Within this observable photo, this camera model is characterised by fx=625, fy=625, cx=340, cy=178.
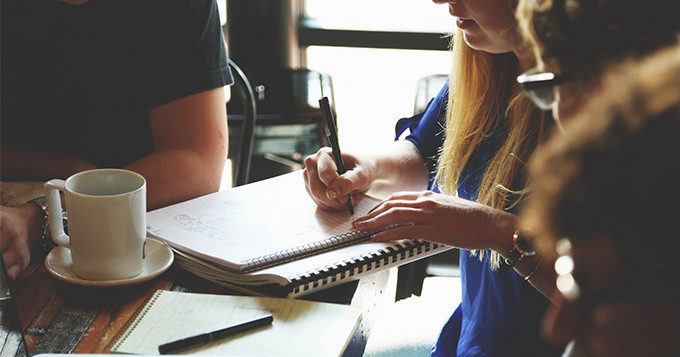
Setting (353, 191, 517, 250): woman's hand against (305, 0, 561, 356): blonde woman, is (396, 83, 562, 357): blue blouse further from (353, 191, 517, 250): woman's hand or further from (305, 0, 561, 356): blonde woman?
(353, 191, 517, 250): woman's hand

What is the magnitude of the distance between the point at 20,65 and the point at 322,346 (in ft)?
3.11

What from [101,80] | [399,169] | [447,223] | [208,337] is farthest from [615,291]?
[101,80]

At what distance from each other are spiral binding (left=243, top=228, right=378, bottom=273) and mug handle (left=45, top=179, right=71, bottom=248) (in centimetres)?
26

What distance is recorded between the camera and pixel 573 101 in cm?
49

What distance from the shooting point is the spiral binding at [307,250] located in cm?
87

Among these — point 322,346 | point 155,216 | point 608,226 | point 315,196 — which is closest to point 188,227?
point 155,216

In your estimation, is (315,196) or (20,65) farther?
(20,65)

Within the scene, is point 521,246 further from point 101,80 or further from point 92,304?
point 101,80

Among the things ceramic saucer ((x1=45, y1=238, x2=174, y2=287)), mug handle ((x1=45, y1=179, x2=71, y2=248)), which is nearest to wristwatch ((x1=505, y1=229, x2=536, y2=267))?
ceramic saucer ((x1=45, y1=238, x2=174, y2=287))

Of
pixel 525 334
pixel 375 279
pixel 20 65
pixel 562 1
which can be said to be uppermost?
→ pixel 562 1

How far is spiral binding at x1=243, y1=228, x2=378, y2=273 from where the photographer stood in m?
0.87

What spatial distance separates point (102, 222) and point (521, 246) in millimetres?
599

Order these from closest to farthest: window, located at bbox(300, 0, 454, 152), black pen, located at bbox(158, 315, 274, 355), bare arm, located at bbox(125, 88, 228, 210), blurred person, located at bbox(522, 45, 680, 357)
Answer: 1. blurred person, located at bbox(522, 45, 680, 357)
2. black pen, located at bbox(158, 315, 274, 355)
3. bare arm, located at bbox(125, 88, 228, 210)
4. window, located at bbox(300, 0, 454, 152)

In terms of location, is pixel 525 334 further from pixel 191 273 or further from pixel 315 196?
pixel 191 273
